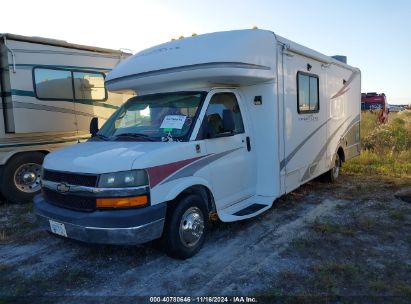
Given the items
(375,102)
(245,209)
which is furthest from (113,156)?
(375,102)

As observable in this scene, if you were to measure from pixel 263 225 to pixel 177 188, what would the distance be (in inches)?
81.6

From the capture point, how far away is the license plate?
4443mm

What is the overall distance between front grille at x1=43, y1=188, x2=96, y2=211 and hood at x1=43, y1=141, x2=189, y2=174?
30 centimetres

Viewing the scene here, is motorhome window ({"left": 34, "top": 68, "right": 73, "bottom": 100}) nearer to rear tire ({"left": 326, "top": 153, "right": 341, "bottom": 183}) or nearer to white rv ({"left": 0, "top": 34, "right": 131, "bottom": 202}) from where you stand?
white rv ({"left": 0, "top": 34, "right": 131, "bottom": 202})

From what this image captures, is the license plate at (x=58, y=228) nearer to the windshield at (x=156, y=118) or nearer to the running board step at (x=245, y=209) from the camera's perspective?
the windshield at (x=156, y=118)

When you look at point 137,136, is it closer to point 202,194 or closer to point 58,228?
point 202,194

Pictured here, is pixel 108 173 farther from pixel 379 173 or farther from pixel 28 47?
pixel 379 173

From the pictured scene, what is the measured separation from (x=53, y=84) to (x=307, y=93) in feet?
17.0

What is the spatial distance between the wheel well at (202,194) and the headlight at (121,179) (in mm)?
603

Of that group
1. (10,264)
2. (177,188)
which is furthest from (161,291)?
(10,264)

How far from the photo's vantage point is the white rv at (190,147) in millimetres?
4227

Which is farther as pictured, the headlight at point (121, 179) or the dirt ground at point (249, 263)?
Answer: the headlight at point (121, 179)

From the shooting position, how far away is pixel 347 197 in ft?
25.2

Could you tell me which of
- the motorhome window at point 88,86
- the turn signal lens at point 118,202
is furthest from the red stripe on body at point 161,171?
the motorhome window at point 88,86
